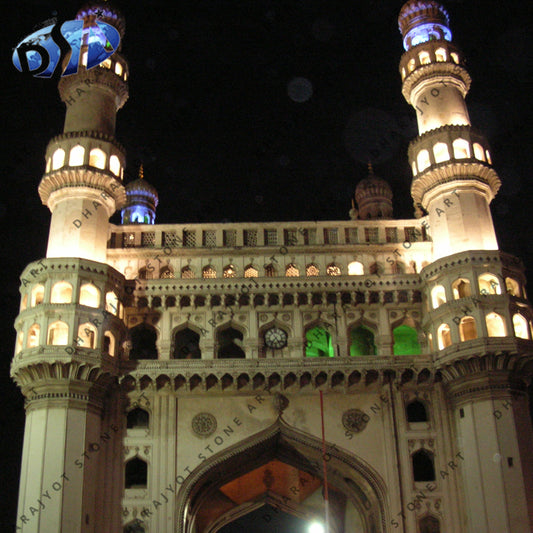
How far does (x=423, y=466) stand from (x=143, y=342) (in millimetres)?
12121

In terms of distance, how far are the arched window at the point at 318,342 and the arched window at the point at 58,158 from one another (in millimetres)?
12288

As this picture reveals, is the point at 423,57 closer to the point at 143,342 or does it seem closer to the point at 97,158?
the point at 97,158

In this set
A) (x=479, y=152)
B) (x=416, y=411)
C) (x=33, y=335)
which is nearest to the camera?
(x=33, y=335)

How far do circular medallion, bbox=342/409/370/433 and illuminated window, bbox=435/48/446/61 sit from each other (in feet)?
52.3

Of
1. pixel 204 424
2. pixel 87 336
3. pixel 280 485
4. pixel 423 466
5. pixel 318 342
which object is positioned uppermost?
pixel 318 342

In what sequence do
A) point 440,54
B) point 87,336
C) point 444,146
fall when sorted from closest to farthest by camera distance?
1. point 87,336
2. point 444,146
3. point 440,54

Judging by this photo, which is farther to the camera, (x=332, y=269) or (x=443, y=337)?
(x=332, y=269)

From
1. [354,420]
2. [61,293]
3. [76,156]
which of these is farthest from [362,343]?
[76,156]

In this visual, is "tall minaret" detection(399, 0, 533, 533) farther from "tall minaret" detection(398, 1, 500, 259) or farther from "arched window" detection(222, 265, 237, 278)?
"arched window" detection(222, 265, 237, 278)

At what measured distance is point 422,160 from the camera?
103 ft

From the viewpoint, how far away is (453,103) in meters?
32.3

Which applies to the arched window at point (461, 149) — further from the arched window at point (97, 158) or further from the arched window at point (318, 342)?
the arched window at point (97, 158)

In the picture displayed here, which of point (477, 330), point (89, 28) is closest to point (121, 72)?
point (89, 28)

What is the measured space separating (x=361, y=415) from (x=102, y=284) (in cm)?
1083
